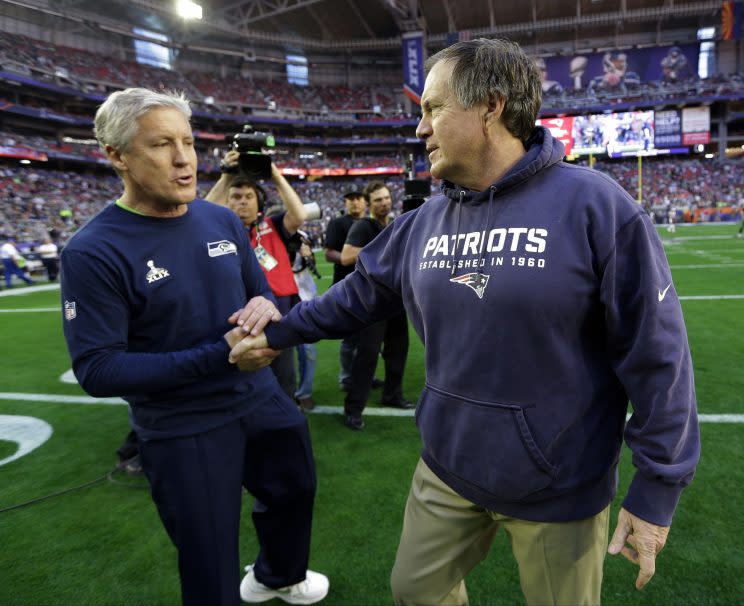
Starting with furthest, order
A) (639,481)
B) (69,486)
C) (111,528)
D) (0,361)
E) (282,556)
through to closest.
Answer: (0,361), (69,486), (111,528), (282,556), (639,481)

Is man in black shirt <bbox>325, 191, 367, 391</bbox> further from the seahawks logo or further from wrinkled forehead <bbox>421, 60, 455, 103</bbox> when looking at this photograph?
wrinkled forehead <bbox>421, 60, 455, 103</bbox>

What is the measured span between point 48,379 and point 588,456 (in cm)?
677

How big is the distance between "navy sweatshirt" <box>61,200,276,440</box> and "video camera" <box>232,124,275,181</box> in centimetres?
133

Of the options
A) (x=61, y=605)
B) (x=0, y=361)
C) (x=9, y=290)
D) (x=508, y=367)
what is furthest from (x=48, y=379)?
(x=9, y=290)

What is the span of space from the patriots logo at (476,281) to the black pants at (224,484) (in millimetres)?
1107

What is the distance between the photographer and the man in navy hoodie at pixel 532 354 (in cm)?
128

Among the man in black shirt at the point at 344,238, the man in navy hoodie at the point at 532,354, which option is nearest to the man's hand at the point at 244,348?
the man in navy hoodie at the point at 532,354

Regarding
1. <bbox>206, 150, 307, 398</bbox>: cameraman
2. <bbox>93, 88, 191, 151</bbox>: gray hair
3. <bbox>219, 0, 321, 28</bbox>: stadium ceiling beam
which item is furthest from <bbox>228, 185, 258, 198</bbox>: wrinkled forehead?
<bbox>219, 0, 321, 28</bbox>: stadium ceiling beam

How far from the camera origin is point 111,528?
3086 mm

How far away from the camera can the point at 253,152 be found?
3.30 meters

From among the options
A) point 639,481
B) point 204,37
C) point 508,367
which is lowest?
point 639,481

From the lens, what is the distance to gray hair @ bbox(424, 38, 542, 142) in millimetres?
1415

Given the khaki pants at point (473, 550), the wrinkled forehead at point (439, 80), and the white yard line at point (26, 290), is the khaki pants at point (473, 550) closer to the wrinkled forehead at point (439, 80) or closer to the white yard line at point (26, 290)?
the wrinkled forehead at point (439, 80)

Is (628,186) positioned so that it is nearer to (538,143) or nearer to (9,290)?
(9,290)
